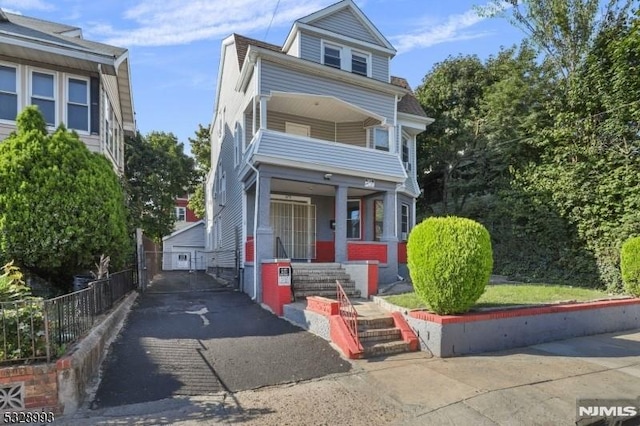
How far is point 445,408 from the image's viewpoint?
4762 mm

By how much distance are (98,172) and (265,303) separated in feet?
16.8

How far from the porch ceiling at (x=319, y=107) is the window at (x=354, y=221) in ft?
10.7

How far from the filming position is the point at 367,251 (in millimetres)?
12531

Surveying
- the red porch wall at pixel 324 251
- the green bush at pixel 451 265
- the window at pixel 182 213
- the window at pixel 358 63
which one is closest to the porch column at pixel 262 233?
the red porch wall at pixel 324 251

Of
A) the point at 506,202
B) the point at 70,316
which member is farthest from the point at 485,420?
the point at 506,202

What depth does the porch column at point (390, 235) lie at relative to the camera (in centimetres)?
1283

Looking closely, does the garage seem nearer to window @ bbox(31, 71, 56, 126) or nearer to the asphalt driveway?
window @ bbox(31, 71, 56, 126)

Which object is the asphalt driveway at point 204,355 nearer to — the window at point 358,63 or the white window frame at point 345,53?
the white window frame at point 345,53

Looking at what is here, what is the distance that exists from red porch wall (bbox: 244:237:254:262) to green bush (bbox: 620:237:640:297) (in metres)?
10.1

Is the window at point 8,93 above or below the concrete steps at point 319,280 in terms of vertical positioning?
above

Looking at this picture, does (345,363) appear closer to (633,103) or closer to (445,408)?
(445,408)

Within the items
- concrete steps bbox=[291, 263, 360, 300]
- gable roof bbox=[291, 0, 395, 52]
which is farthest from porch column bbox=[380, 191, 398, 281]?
gable roof bbox=[291, 0, 395, 52]

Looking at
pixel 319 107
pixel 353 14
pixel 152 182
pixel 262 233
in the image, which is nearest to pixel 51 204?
pixel 262 233

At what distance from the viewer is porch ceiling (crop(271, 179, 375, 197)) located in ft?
43.0
